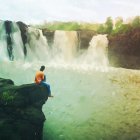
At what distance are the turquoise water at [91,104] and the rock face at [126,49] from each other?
0.17 m

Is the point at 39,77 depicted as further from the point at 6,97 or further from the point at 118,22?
the point at 118,22

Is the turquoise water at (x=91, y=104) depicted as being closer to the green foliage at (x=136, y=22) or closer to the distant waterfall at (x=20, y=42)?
the distant waterfall at (x=20, y=42)

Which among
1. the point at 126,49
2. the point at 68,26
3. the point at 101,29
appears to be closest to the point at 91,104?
the point at 126,49

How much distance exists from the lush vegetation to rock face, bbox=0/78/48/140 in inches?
40.7

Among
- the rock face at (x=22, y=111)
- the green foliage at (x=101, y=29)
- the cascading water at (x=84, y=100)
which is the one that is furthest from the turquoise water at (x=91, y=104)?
the green foliage at (x=101, y=29)

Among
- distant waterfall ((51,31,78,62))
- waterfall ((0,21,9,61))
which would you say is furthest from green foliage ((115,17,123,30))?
waterfall ((0,21,9,61))

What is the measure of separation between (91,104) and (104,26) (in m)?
1.17

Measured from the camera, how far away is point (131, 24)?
8.46m

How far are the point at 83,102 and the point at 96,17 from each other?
1.26 meters

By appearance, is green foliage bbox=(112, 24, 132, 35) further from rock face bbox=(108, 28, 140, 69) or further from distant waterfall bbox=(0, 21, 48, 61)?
distant waterfall bbox=(0, 21, 48, 61)

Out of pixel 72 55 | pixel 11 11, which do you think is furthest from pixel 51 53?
pixel 11 11

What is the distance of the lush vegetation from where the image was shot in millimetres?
8406

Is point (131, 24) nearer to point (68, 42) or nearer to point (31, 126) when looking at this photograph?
point (68, 42)

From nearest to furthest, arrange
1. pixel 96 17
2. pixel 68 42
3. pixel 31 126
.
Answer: pixel 31 126 < pixel 96 17 < pixel 68 42
